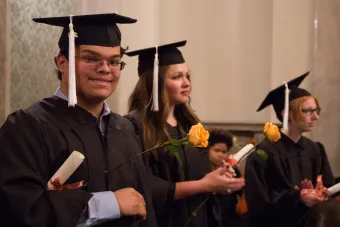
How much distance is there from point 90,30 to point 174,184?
1.07 metres

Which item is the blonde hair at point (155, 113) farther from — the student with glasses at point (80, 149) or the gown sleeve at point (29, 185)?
the gown sleeve at point (29, 185)

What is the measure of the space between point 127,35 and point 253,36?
1463 millimetres

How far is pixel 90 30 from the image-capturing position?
6.55ft

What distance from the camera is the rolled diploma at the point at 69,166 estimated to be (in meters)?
1.72

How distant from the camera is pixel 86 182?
1.86m

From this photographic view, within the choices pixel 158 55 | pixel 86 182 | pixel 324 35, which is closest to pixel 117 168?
pixel 86 182

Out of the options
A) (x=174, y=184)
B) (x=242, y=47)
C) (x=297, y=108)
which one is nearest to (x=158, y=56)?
(x=174, y=184)

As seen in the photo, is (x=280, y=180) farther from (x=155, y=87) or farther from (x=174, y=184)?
(x=155, y=87)

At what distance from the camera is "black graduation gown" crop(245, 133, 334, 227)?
11.4 feet

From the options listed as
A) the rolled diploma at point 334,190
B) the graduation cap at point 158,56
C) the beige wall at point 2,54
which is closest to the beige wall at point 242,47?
the beige wall at point 2,54

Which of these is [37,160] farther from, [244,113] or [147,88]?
[244,113]

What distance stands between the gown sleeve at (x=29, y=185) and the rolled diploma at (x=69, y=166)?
5cm

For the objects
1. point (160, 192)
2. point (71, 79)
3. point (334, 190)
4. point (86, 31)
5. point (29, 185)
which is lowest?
point (334, 190)

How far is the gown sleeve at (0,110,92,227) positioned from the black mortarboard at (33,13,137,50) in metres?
0.36
